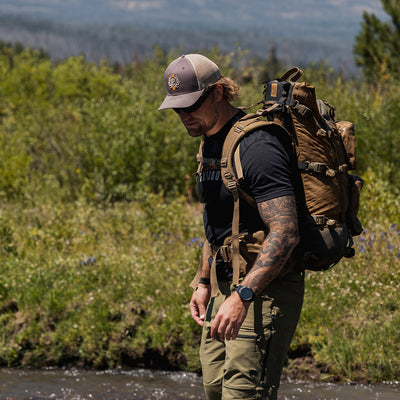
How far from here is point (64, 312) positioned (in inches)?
244

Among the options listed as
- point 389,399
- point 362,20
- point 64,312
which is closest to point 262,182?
point 389,399

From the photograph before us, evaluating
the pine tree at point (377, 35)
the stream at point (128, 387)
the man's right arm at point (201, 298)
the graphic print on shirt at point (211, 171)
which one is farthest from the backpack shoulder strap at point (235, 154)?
the pine tree at point (377, 35)

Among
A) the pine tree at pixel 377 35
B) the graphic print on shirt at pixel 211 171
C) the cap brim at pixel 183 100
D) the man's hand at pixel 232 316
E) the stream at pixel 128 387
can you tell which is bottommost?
the stream at pixel 128 387

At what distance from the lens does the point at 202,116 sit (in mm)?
2996

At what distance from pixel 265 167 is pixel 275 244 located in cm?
31

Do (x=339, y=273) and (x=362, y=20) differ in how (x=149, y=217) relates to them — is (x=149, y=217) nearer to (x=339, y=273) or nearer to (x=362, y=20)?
(x=339, y=273)

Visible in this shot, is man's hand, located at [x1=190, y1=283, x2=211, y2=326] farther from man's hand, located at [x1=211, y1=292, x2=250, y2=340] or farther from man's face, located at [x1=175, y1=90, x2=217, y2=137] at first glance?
man's face, located at [x1=175, y1=90, x2=217, y2=137]

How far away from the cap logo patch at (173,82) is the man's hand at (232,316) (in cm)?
93

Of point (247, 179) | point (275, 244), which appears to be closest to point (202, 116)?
point (247, 179)

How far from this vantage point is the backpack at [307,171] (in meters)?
2.83

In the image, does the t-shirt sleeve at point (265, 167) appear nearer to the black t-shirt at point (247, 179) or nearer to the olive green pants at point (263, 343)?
the black t-shirt at point (247, 179)

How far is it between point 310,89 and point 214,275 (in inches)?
35.5

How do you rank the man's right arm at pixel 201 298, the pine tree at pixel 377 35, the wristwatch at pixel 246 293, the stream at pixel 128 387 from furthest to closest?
1. the pine tree at pixel 377 35
2. the stream at pixel 128 387
3. the man's right arm at pixel 201 298
4. the wristwatch at pixel 246 293

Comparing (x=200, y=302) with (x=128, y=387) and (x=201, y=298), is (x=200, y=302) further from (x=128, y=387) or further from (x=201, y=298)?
(x=128, y=387)
